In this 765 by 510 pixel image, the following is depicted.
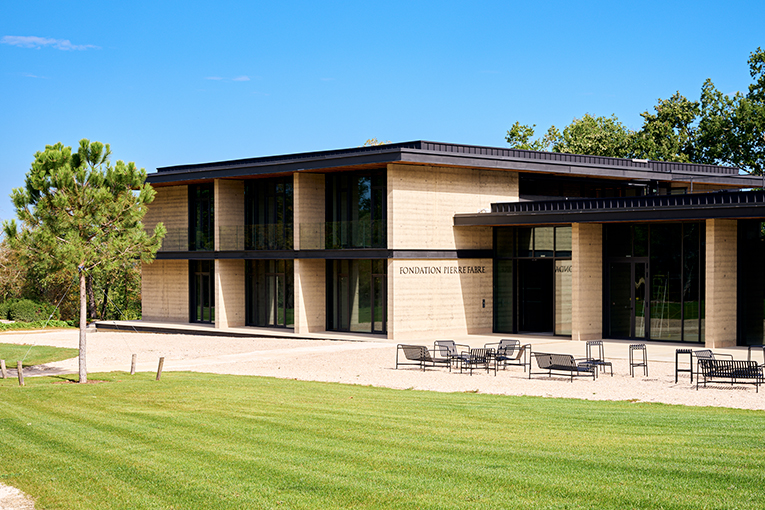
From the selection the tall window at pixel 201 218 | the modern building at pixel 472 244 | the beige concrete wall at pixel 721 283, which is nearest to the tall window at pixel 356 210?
the modern building at pixel 472 244

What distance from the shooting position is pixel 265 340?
99.8ft

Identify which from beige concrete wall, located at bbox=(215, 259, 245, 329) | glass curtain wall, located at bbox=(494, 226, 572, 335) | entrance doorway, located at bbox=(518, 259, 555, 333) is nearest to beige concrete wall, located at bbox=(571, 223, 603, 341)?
glass curtain wall, located at bbox=(494, 226, 572, 335)

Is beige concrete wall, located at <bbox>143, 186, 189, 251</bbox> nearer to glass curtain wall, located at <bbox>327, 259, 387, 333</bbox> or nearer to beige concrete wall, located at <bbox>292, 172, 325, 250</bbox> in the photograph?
beige concrete wall, located at <bbox>292, 172, 325, 250</bbox>

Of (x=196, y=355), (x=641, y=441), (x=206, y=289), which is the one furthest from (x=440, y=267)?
(x=641, y=441)

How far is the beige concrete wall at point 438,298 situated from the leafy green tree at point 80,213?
12.4 metres

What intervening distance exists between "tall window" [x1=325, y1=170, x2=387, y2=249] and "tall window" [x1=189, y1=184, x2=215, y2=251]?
23.7 feet

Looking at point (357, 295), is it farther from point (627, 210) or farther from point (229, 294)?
point (627, 210)

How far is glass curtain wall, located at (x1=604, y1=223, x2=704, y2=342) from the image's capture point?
2636 centimetres

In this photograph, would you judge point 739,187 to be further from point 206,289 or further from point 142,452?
point 142,452

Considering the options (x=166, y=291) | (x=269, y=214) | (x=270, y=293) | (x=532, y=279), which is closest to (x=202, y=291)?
(x=166, y=291)

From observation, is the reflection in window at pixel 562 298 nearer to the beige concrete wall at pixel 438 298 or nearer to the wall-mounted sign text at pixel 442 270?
the beige concrete wall at pixel 438 298

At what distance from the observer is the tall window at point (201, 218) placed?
121 ft

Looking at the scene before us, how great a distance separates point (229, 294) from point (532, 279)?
1332 centimetres

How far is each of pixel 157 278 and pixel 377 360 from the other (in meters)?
20.6
